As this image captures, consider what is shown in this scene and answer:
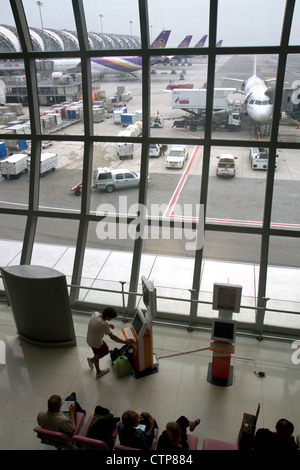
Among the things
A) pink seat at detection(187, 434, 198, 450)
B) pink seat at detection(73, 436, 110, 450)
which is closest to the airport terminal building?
pink seat at detection(187, 434, 198, 450)

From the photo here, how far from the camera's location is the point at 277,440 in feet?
11.7

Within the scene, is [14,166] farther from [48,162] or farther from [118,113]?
[118,113]

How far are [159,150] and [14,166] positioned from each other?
2816 millimetres

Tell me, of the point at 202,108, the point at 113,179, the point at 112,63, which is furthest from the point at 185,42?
the point at 113,179

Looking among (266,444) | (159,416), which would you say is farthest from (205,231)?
(266,444)

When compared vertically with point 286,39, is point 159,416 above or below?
below

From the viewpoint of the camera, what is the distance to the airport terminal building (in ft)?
17.1

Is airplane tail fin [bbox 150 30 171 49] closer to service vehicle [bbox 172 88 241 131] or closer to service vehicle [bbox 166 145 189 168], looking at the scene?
service vehicle [bbox 172 88 241 131]

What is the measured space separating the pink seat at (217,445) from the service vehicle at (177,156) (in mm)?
4175

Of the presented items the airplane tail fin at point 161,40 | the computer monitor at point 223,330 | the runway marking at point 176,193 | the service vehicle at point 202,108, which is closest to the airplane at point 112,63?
the airplane tail fin at point 161,40

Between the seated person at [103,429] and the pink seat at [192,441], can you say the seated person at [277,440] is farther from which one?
the seated person at [103,429]

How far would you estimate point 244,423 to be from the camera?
4.13 meters

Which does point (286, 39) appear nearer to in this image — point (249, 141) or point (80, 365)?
point (249, 141)

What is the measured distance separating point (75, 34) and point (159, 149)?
2.30m
